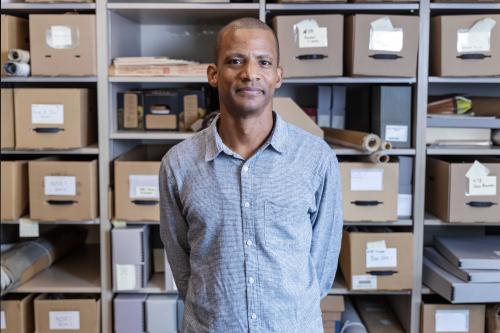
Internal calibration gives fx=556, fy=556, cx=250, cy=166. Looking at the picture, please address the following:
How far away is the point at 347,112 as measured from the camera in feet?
9.59

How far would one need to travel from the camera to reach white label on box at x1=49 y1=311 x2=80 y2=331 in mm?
2494

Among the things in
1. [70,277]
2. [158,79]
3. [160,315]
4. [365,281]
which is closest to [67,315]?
[70,277]

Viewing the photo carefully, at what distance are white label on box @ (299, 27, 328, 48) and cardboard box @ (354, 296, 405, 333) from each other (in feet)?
4.41

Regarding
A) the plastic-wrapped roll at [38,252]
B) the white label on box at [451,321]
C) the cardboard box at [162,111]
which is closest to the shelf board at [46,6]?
the cardboard box at [162,111]

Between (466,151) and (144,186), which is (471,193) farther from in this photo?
(144,186)

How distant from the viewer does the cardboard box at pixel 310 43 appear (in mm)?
2334

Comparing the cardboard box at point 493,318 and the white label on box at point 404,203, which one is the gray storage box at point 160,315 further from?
the cardboard box at point 493,318

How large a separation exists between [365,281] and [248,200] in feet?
4.15

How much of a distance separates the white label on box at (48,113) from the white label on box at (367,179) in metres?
1.29

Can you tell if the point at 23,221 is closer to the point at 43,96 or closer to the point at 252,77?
the point at 43,96

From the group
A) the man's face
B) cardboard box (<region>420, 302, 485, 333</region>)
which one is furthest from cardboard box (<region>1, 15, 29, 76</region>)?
cardboard box (<region>420, 302, 485, 333</region>)

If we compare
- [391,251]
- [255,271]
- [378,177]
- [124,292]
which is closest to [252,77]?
[255,271]

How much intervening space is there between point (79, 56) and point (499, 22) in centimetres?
178

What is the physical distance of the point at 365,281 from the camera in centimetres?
244
